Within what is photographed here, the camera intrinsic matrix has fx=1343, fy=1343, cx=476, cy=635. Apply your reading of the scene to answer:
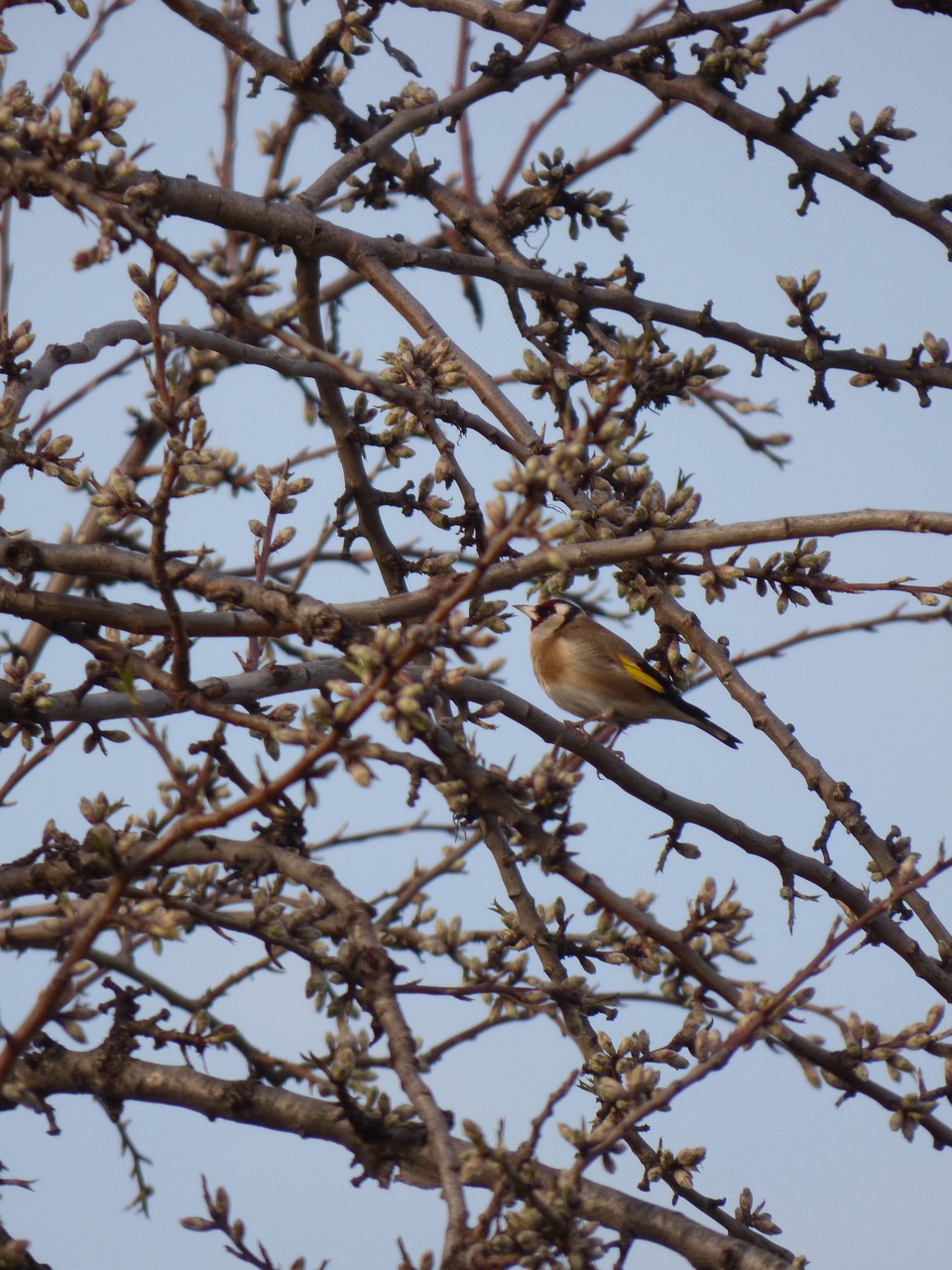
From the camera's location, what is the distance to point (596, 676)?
26.5 feet

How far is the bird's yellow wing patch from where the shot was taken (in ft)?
25.8

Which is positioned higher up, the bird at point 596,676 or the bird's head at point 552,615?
the bird's head at point 552,615

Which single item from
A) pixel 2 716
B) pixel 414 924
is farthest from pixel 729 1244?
pixel 2 716

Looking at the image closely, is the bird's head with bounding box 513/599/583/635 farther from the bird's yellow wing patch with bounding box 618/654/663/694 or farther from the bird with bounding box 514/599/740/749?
the bird's yellow wing patch with bounding box 618/654/663/694

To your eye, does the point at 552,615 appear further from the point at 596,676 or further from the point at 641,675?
the point at 641,675

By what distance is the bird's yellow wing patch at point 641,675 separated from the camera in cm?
786

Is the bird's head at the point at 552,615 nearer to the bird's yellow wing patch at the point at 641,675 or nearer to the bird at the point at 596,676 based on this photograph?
the bird at the point at 596,676

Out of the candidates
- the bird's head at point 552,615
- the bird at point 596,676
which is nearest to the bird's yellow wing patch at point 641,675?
the bird at point 596,676

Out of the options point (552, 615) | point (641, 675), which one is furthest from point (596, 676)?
point (552, 615)

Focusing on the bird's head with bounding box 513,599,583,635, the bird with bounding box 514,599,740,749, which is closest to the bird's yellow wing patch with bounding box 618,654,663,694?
the bird with bounding box 514,599,740,749

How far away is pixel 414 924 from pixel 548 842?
1030mm

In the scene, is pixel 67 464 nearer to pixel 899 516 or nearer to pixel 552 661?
pixel 899 516

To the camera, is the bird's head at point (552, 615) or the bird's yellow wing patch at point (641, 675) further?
the bird's head at point (552, 615)

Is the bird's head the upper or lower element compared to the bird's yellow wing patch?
upper
